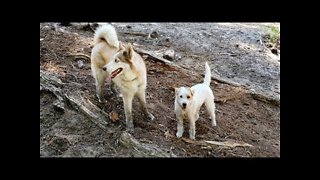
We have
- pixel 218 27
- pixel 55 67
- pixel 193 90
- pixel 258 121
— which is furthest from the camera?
pixel 218 27

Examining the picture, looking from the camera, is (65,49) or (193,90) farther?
(65,49)

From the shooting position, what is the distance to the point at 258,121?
3916mm

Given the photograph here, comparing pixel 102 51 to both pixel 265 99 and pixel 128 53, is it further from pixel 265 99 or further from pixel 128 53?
pixel 265 99

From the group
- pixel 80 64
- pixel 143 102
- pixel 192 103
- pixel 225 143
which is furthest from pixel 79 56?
pixel 225 143

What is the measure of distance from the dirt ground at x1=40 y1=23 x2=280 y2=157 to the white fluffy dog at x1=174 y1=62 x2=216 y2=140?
0.09 meters

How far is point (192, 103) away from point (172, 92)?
2.17ft

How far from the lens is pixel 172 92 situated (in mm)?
4164

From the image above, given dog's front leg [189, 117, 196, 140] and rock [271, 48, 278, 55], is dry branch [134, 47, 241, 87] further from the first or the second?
dog's front leg [189, 117, 196, 140]

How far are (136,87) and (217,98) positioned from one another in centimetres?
89

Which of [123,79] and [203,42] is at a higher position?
[203,42]

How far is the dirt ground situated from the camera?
143 inches

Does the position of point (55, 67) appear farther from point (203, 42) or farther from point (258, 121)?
point (258, 121)

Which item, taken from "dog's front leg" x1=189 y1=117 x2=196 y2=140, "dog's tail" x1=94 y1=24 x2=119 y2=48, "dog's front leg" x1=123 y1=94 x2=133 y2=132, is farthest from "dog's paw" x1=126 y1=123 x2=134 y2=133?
"dog's tail" x1=94 y1=24 x2=119 y2=48

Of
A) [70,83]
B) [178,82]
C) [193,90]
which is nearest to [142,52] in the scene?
[178,82]
